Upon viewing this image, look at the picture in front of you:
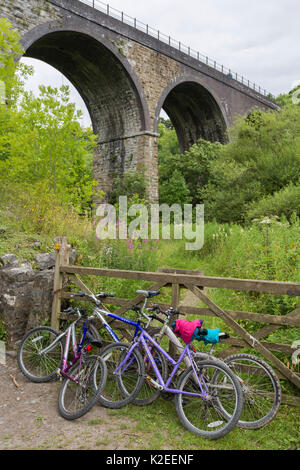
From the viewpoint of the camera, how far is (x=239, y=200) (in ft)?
39.2

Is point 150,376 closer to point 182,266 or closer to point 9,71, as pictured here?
point 182,266

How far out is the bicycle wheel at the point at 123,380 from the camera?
11.2 ft

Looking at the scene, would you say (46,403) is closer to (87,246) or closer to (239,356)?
(239,356)

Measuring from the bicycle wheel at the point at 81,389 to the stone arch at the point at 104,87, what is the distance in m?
14.3

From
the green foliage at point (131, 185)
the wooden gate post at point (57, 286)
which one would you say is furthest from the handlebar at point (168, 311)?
the green foliage at point (131, 185)

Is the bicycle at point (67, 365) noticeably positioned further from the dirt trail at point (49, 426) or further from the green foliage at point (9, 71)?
the green foliage at point (9, 71)

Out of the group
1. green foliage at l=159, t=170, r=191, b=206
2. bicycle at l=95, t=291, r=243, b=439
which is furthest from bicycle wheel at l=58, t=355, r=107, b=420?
green foliage at l=159, t=170, r=191, b=206

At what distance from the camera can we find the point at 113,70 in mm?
17062

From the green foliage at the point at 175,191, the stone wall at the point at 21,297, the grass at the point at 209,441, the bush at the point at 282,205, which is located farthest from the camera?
the green foliage at the point at 175,191

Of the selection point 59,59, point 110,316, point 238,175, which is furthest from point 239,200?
point 59,59

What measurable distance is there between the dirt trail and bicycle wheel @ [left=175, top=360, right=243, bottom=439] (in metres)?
0.52

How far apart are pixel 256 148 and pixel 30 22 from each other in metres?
9.46

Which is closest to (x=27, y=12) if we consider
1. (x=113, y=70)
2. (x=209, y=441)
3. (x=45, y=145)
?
(x=113, y=70)

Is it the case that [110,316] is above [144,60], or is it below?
below
